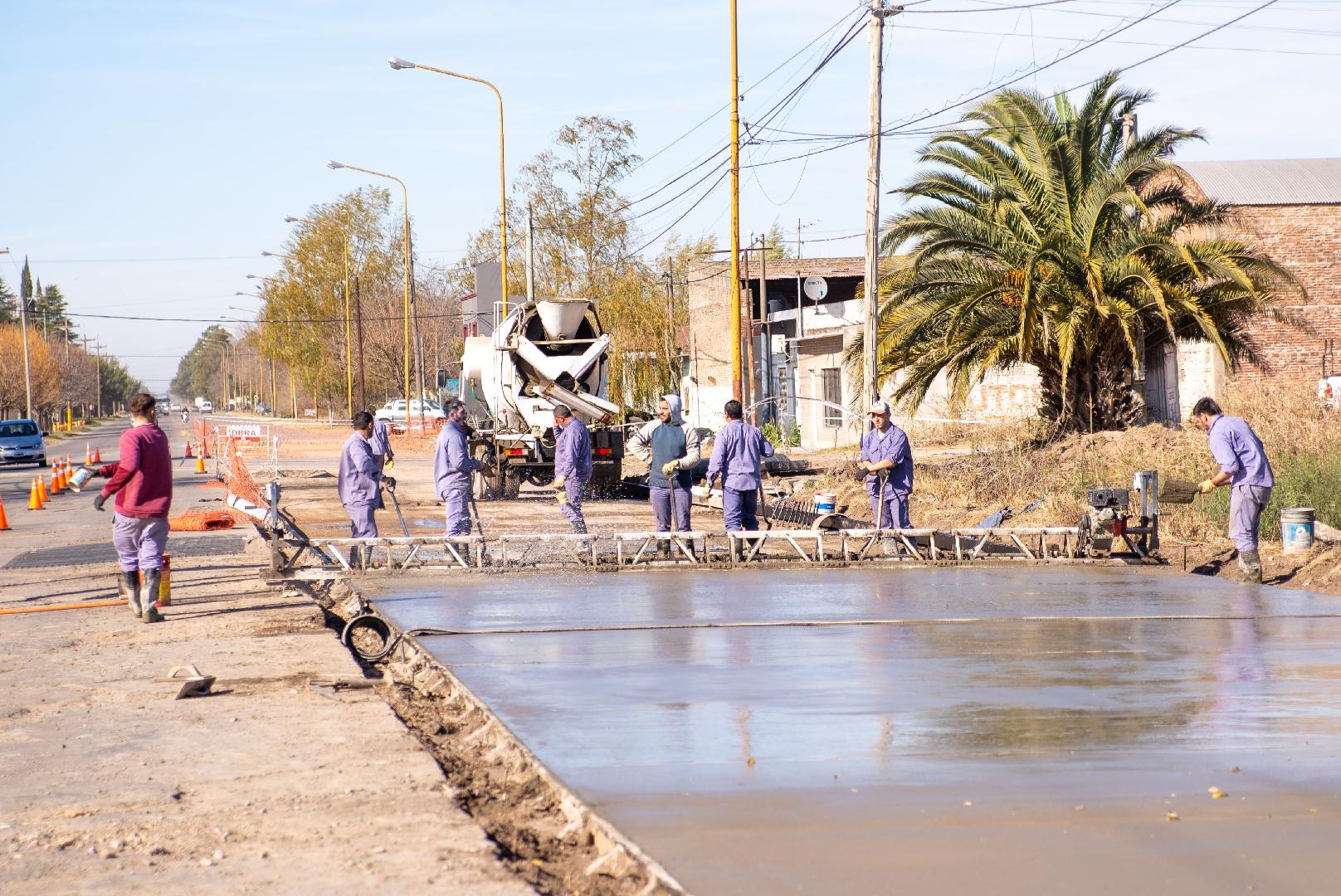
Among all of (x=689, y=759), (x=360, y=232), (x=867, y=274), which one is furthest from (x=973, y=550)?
(x=360, y=232)

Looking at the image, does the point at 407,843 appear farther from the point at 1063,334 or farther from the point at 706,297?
the point at 706,297

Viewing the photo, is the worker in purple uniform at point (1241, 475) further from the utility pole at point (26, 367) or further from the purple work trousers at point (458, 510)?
the utility pole at point (26, 367)

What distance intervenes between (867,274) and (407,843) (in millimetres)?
17307

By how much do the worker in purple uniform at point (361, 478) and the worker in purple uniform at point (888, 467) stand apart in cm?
514

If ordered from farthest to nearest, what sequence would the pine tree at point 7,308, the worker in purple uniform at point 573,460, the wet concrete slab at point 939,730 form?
the pine tree at point 7,308 → the worker in purple uniform at point 573,460 → the wet concrete slab at point 939,730

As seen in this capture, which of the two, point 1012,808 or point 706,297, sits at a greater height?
point 706,297

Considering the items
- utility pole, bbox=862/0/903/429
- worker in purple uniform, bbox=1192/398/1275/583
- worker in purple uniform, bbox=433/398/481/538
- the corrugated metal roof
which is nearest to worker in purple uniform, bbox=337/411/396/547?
worker in purple uniform, bbox=433/398/481/538

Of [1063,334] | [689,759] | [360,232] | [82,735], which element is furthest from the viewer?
[360,232]

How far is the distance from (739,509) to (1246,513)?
5.06m

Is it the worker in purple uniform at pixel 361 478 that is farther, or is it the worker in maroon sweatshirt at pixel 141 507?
the worker in purple uniform at pixel 361 478

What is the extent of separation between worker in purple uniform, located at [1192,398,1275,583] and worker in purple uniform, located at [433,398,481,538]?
736cm

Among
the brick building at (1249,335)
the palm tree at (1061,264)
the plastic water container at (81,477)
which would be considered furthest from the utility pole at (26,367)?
the plastic water container at (81,477)

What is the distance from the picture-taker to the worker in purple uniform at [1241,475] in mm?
13023

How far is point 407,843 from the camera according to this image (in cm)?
524
